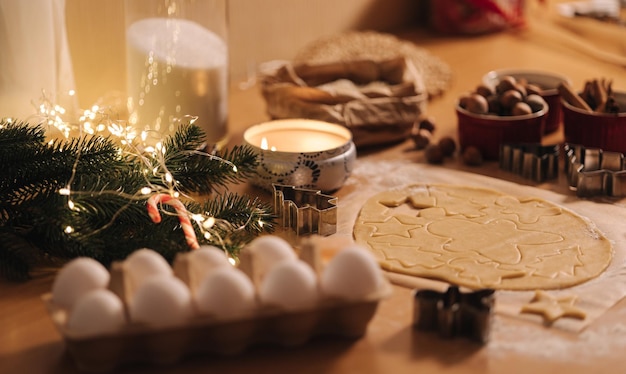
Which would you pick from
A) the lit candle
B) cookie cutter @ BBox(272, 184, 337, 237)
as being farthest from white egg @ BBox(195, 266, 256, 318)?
the lit candle

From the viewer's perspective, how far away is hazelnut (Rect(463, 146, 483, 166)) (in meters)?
1.09

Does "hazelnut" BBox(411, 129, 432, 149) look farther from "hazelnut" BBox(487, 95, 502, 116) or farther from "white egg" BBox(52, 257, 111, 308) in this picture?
"white egg" BBox(52, 257, 111, 308)

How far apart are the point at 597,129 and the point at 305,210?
43 cm

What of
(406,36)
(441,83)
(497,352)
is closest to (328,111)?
(441,83)

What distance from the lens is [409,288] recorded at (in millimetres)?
792

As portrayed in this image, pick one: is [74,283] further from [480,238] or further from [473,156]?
[473,156]

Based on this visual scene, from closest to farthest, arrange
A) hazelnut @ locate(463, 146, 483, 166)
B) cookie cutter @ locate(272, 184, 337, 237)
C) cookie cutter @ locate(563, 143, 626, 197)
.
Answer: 1. cookie cutter @ locate(272, 184, 337, 237)
2. cookie cutter @ locate(563, 143, 626, 197)
3. hazelnut @ locate(463, 146, 483, 166)

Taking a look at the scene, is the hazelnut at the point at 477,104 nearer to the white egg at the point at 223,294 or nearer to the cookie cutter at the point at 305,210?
the cookie cutter at the point at 305,210

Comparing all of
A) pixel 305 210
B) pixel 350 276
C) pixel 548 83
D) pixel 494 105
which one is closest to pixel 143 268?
pixel 350 276

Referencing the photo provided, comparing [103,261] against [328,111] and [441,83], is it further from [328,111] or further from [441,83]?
[441,83]

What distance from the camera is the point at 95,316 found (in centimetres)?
61

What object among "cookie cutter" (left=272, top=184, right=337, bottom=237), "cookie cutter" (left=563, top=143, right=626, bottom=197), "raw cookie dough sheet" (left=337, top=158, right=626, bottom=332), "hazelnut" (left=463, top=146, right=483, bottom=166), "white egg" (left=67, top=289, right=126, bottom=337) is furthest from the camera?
"hazelnut" (left=463, top=146, right=483, bottom=166)

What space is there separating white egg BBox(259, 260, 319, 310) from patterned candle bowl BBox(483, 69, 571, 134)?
0.64 meters

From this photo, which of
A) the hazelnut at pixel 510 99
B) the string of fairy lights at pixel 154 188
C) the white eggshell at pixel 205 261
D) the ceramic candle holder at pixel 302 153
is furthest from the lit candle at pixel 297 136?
the white eggshell at pixel 205 261
